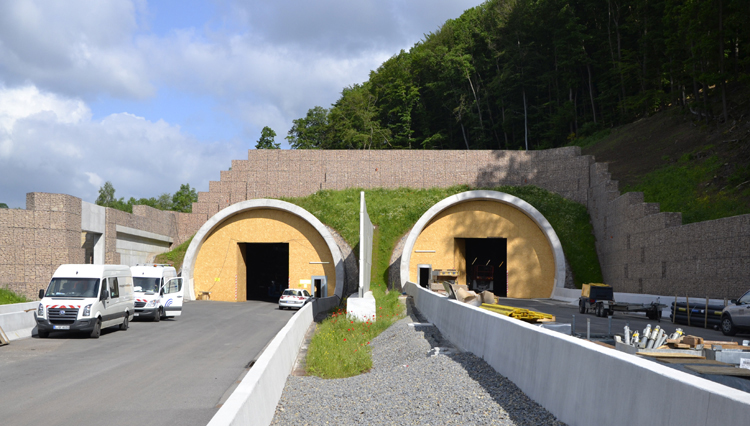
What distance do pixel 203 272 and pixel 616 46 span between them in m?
43.5

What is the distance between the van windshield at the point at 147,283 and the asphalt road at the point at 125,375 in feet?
15.0

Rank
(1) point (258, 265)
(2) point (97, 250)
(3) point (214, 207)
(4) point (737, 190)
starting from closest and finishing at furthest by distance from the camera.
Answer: (4) point (737, 190) → (2) point (97, 250) → (3) point (214, 207) → (1) point (258, 265)

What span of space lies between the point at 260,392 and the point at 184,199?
10796 cm

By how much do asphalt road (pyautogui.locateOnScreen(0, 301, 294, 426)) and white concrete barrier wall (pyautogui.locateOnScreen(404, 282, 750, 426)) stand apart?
4908mm

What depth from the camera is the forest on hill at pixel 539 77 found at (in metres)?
41.2

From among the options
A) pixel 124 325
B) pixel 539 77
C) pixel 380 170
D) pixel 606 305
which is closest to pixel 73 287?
pixel 124 325

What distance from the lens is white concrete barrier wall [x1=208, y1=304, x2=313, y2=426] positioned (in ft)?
19.7

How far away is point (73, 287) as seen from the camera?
20.0 metres

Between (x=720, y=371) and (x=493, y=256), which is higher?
(x=720, y=371)

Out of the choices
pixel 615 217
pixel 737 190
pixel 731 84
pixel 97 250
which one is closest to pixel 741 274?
pixel 737 190

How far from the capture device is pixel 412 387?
36.2 ft

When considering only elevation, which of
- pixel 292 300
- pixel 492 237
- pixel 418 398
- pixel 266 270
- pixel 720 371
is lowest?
pixel 292 300

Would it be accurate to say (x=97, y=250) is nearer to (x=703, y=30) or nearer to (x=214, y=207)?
(x=214, y=207)

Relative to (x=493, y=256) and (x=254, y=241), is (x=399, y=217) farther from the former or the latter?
(x=493, y=256)
